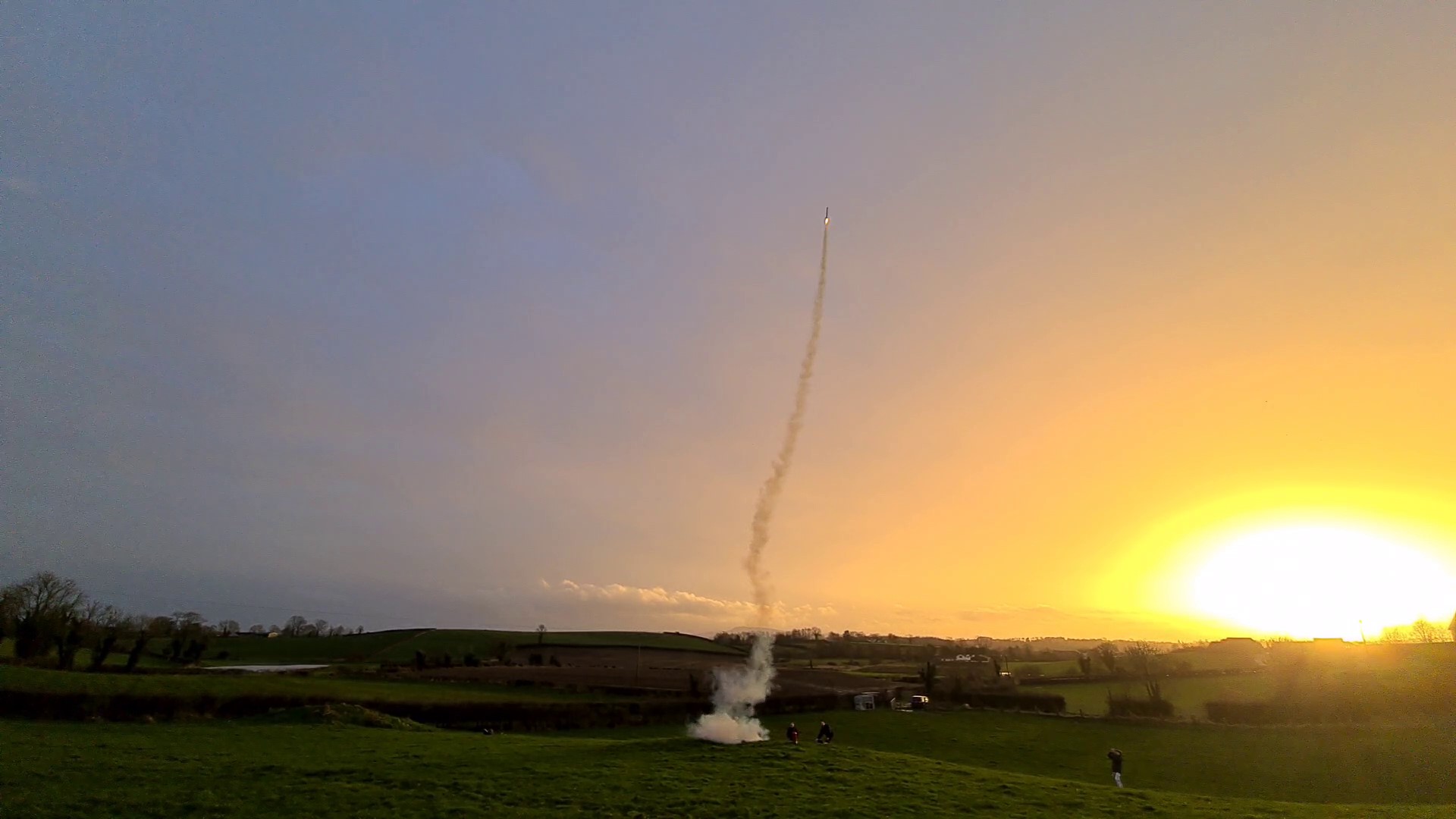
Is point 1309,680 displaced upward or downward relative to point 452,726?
upward

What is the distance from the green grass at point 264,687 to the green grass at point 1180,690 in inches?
1939

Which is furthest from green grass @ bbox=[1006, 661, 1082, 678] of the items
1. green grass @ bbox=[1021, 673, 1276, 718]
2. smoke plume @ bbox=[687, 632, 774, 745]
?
smoke plume @ bbox=[687, 632, 774, 745]

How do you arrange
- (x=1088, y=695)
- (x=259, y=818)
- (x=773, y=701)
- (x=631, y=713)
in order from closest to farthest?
(x=259, y=818) < (x=631, y=713) < (x=773, y=701) < (x=1088, y=695)

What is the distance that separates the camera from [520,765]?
32.3 m

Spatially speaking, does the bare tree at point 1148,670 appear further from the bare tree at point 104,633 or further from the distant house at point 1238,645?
the bare tree at point 104,633

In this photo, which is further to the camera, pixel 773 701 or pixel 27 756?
pixel 773 701

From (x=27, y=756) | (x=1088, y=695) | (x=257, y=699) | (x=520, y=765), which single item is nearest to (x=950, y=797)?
(x=520, y=765)

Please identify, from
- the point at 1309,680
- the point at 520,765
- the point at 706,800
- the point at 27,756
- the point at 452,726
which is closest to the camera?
the point at 706,800

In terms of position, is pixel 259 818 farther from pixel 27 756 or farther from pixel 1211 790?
pixel 1211 790

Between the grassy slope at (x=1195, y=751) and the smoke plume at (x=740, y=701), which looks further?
the smoke plume at (x=740, y=701)

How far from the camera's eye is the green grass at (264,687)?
2015 inches

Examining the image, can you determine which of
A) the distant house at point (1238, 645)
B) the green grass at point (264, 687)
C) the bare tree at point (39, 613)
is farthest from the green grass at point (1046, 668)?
the bare tree at point (39, 613)

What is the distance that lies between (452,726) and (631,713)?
521 inches

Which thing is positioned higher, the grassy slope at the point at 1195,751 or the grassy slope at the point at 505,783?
the grassy slope at the point at 505,783
